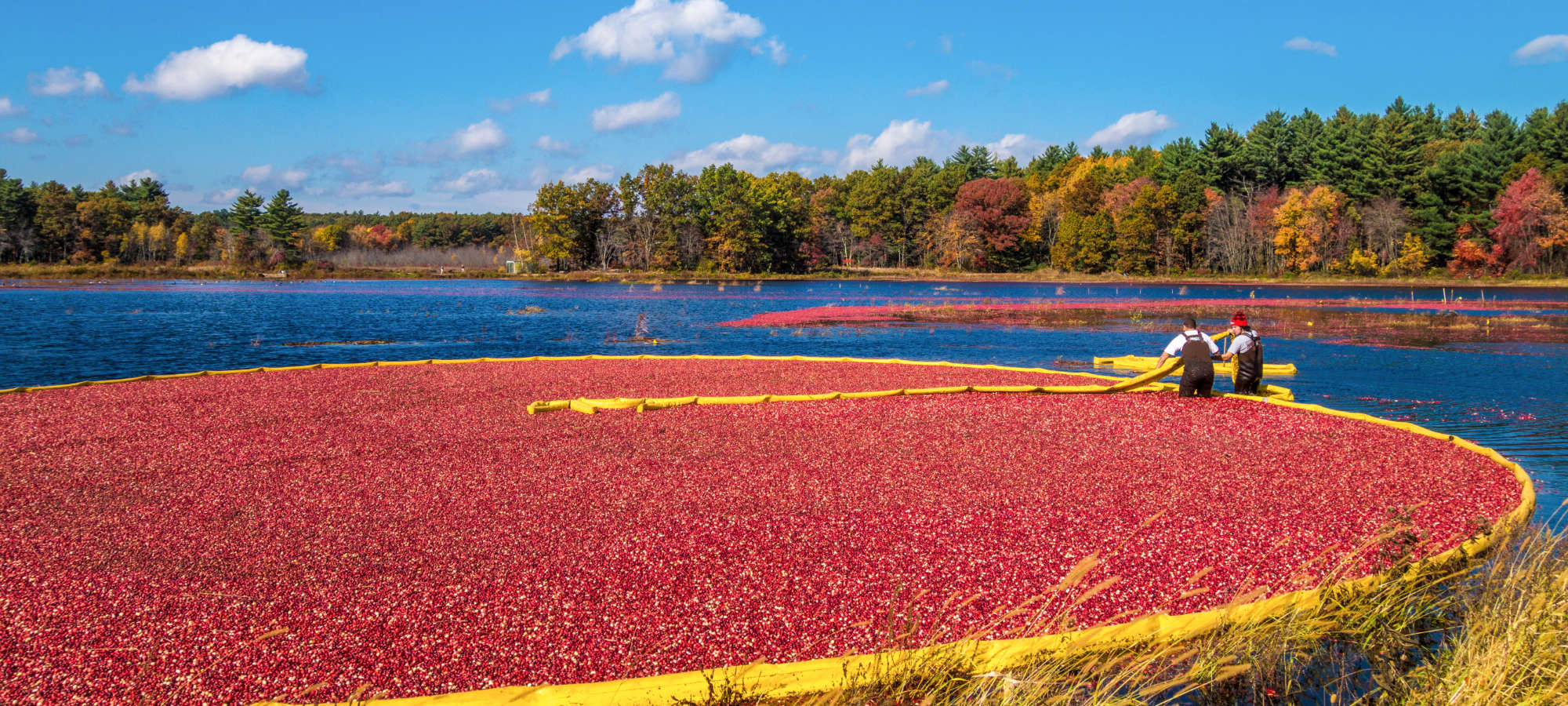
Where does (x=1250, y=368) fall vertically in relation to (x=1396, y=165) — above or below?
below

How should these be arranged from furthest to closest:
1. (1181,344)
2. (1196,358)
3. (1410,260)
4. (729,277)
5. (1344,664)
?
(729,277) → (1410,260) → (1181,344) → (1196,358) → (1344,664)

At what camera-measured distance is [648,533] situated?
6.51 metres

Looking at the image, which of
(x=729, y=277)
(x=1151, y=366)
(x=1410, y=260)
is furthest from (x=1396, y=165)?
(x=1151, y=366)

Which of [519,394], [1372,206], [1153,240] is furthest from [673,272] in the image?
[519,394]

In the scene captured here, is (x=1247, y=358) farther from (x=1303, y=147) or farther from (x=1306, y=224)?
(x=1303, y=147)

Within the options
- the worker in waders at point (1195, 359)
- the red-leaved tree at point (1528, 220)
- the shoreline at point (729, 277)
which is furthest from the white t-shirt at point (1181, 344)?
the red-leaved tree at point (1528, 220)

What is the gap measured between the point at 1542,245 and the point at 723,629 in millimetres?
74570

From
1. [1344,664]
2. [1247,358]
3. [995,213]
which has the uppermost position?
[995,213]

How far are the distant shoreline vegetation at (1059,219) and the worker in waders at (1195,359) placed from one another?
64.5 metres

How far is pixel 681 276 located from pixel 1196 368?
74.2 metres

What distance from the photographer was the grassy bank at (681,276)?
212 feet

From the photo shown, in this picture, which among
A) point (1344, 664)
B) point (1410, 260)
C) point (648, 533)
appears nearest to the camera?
point (1344, 664)

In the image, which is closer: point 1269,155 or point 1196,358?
point 1196,358

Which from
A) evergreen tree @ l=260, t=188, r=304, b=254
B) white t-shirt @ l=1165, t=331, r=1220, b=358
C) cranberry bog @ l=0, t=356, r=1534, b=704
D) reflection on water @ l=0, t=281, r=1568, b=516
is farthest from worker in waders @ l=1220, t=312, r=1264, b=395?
evergreen tree @ l=260, t=188, r=304, b=254
